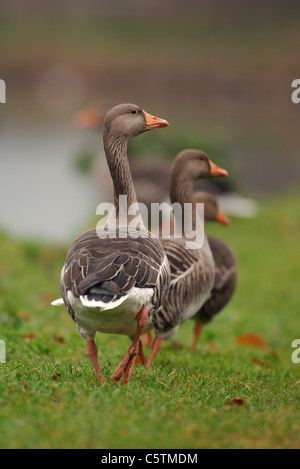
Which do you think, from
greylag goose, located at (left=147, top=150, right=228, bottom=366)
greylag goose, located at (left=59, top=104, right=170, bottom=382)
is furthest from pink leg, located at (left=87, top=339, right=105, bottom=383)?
greylag goose, located at (left=147, top=150, right=228, bottom=366)

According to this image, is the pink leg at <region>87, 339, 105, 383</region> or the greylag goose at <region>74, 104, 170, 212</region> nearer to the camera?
the pink leg at <region>87, 339, 105, 383</region>

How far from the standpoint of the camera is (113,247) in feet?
16.1

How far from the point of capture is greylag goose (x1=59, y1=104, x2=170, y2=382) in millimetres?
4531

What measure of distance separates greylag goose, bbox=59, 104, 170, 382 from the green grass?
1.12 feet

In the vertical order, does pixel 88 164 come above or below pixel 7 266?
above

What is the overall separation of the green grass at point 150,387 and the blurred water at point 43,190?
17.4 feet

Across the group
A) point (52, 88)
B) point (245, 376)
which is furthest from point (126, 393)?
point (52, 88)

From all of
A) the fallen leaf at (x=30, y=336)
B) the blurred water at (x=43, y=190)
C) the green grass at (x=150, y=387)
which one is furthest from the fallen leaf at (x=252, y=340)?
the blurred water at (x=43, y=190)

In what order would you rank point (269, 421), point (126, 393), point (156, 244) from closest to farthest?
point (269, 421) < point (126, 393) < point (156, 244)

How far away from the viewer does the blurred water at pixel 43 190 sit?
16.3 meters

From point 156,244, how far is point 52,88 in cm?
4728

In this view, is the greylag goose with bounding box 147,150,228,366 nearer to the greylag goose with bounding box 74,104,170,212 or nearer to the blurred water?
the greylag goose with bounding box 74,104,170,212

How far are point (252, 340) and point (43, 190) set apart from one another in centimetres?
1242
